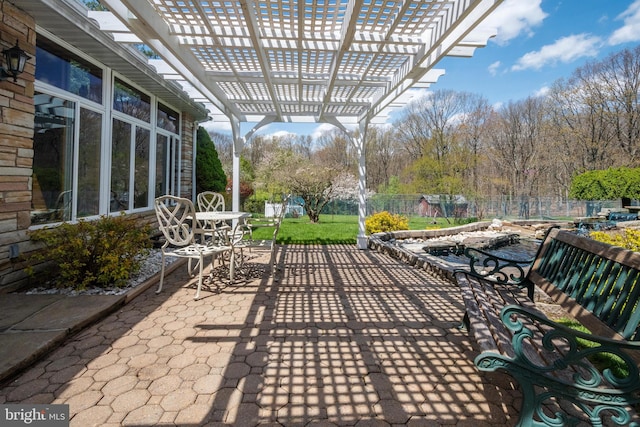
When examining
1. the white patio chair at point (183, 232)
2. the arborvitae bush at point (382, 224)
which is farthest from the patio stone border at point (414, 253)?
the white patio chair at point (183, 232)

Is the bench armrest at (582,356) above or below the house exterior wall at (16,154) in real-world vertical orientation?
below

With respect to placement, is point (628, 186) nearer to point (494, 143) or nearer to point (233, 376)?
point (494, 143)

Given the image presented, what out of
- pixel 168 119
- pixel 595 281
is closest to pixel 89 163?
pixel 168 119

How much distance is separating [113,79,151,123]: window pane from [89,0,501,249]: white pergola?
898 mm

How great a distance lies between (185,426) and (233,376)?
1.46ft

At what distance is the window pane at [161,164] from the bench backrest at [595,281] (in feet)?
21.1

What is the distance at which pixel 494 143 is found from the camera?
72.9ft

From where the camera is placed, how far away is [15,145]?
3.16m

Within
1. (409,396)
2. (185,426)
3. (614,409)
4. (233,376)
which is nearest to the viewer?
(614,409)

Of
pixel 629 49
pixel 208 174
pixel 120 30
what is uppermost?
pixel 629 49

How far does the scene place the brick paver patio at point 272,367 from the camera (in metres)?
1.65

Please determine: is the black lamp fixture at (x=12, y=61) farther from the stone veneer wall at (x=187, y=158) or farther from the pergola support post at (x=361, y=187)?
the pergola support post at (x=361, y=187)

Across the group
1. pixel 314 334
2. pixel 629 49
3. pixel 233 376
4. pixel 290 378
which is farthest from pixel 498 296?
pixel 629 49

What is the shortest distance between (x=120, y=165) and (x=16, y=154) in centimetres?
198
